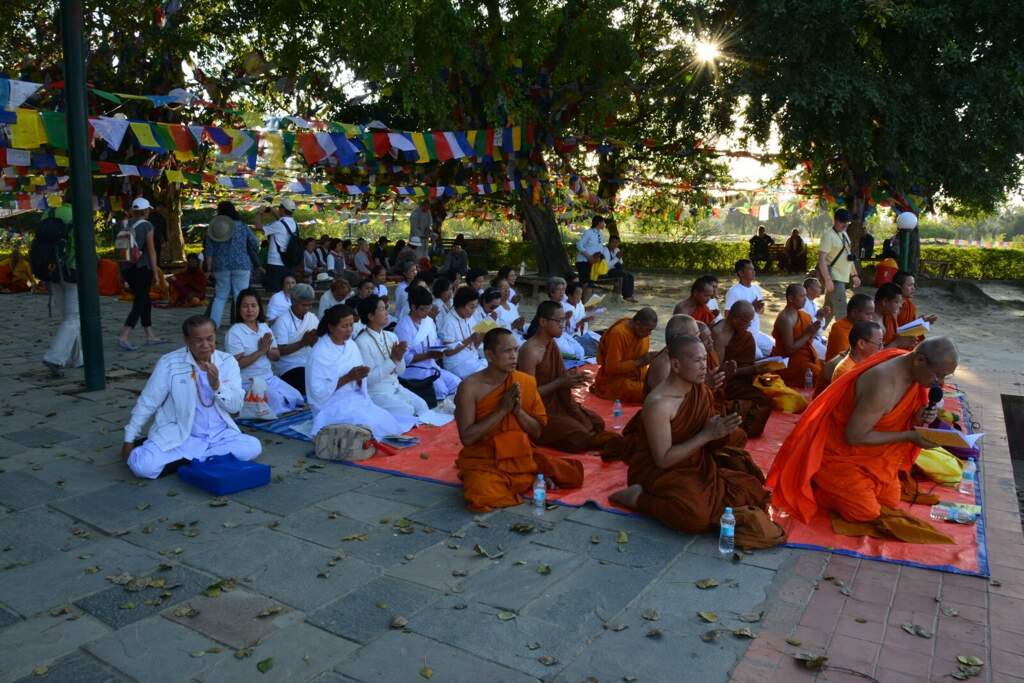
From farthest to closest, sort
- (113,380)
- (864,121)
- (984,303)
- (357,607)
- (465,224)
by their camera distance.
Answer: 1. (465,224)
2. (984,303)
3. (864,121)
4. (113,380)
5. (357,607)

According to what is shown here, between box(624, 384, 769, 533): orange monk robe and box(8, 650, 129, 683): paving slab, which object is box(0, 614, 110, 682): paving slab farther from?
box(624, 384, 769, 533): orange monk robe

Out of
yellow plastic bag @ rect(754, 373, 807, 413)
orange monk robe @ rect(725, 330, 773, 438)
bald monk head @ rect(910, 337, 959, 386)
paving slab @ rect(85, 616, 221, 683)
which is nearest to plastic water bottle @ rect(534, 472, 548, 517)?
orange monk robe @ rect(725, 330, 773, 438)

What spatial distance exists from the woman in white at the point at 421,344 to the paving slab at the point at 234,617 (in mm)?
4051

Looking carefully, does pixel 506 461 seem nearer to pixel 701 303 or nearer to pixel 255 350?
pixel 255 350

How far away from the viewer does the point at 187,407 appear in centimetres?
519

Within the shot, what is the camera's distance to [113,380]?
317 inches

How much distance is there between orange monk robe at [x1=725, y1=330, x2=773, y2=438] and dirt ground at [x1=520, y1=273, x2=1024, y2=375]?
3126 millimetres

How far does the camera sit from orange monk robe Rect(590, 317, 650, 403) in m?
7.56

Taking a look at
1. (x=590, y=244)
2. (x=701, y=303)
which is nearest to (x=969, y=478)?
(x=701, y=303)

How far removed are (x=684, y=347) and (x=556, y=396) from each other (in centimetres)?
202

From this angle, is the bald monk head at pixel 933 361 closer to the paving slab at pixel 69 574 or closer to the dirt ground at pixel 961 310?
the paving slab at pixel 69 574

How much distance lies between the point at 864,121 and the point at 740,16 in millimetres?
3019

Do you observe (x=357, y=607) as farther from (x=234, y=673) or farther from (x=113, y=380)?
(x=113, y=380)

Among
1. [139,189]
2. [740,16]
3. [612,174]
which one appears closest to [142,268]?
[139,189]
